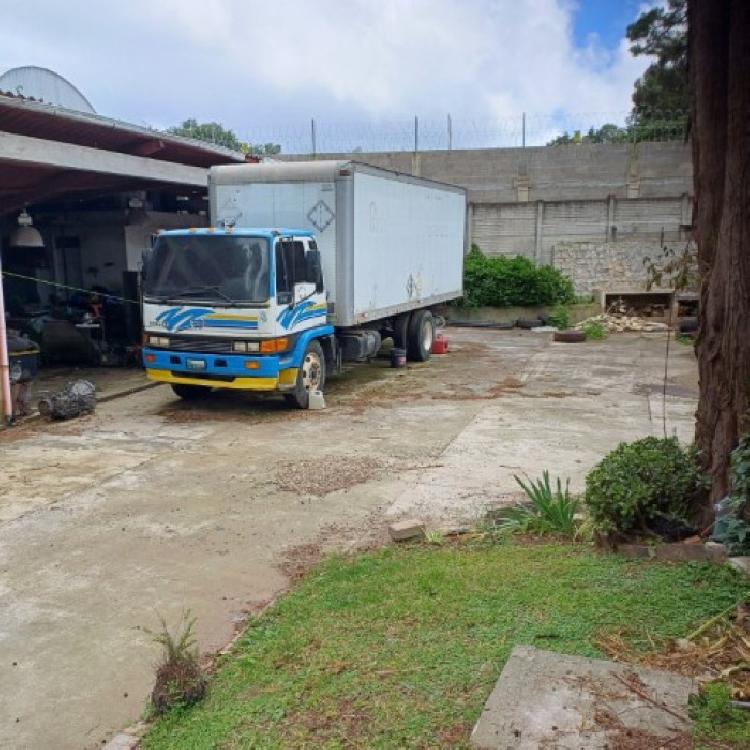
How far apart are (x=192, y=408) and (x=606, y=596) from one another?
7.64 m

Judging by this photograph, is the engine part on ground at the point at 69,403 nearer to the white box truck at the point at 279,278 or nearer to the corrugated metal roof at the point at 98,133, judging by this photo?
the white box truck at the point at 279,278

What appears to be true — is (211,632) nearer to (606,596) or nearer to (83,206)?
(606,596)

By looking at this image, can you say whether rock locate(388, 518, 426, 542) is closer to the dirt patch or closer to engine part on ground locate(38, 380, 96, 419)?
the dirt patch

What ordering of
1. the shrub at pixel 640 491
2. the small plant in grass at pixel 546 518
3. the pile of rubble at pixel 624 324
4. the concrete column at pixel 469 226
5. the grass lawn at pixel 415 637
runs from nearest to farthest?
1. the grass lawn at pixel 415 637
2. the shrub at pixel 640 491
3. the small plant in grass at pixel 546 518
4. the pile of rubble at pixel 624 324
5. the concrete column at pixel 469 226

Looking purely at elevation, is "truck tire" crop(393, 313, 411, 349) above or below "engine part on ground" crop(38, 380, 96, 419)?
above

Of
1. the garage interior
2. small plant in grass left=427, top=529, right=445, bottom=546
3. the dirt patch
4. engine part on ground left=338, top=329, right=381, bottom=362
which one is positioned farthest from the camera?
engine part on ground left=338, top=329, right=381, bottom=362

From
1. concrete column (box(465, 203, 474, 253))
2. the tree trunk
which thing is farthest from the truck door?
concrete column (box(465, 203, 474, 253))

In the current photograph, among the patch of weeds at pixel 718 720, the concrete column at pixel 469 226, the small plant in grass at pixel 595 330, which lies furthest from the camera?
the concrete column at pixel 469 226

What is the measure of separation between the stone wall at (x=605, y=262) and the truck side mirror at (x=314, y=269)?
1230 cm

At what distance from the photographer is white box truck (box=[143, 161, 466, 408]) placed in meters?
9.52

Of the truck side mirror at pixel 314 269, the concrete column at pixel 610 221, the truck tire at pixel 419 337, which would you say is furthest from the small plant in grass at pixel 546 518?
the concrete column at pixel 610 221

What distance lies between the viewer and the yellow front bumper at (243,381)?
9.60 meters

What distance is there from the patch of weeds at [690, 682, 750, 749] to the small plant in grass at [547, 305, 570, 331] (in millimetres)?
16692

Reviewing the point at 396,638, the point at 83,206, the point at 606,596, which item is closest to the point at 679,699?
the point at 606,596
